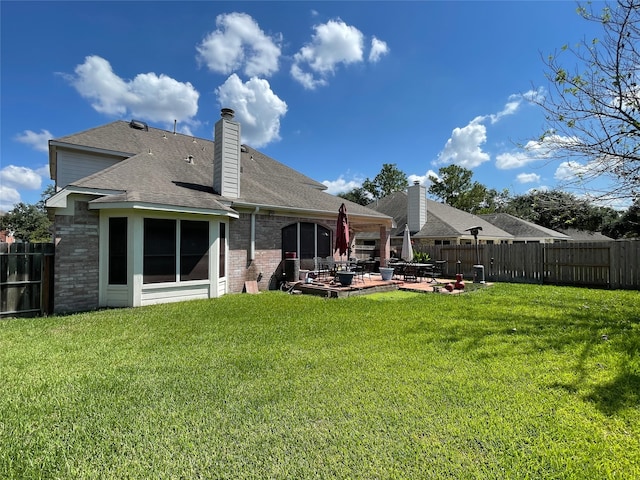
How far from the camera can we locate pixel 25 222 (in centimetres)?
4394

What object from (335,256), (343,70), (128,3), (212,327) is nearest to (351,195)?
(343,70)

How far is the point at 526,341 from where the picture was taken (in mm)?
5309

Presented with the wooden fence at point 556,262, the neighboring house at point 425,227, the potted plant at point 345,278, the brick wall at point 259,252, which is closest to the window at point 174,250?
the brick wall at point 259,252

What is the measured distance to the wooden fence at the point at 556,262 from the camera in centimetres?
1203

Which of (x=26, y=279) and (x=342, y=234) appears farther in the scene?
(x=342, y=234)

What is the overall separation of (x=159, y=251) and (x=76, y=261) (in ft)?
6.42

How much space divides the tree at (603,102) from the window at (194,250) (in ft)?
→ 31.6

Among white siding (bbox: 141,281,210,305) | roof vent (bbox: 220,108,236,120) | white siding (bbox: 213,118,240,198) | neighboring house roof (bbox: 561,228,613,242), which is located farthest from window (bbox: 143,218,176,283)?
neighboring house roof (bbox: 561,228,613,242)

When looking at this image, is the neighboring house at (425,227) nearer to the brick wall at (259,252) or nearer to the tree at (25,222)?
the brick wall at (259,252)

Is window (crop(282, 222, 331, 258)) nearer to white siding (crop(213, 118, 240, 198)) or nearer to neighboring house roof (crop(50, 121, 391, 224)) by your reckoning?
neighboring house roof (crop(50, 121, 391, 224))

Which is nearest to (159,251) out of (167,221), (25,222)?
(167,221)

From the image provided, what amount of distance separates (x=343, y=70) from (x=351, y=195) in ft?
128

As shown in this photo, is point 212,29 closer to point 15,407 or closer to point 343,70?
point 343,70

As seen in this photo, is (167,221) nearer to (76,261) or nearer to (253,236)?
(76,261)
